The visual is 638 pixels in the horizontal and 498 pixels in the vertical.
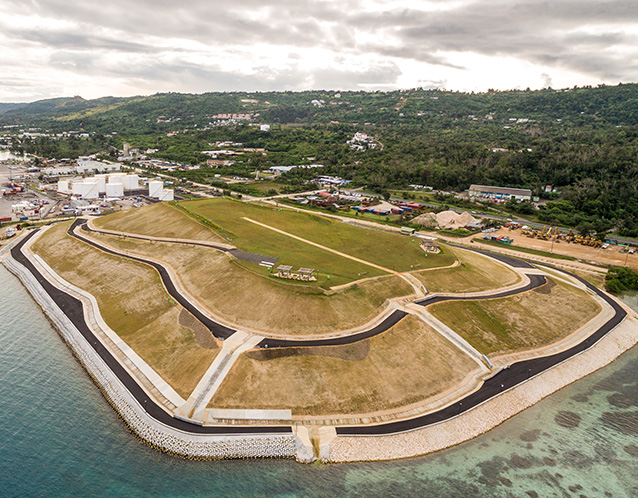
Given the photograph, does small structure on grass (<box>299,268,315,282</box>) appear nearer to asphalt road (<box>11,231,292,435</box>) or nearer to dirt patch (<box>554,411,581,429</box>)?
asphalt road (<box>11,231,292,435</box>)

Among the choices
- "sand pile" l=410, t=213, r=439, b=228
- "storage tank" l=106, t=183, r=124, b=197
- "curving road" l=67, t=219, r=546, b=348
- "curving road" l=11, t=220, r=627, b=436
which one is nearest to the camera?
"curving road" l=11, t=220, r=627, b=436

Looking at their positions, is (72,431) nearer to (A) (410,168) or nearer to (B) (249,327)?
(B) (249,327)

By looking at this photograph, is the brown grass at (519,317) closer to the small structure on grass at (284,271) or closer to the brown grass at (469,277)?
the brown grass at (469,277)

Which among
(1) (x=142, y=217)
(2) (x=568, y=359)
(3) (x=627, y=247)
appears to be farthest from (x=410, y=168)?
(2) (x=568, y=359)

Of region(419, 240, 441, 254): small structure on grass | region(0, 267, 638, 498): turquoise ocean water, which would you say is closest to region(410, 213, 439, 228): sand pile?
region(419, 240, 441, 254): small structure on grass

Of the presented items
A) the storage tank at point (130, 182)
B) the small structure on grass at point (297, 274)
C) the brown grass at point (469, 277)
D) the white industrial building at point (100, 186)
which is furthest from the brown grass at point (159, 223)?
the storage tank at point (130, 182)

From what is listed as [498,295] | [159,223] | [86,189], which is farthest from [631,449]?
[86,189]
